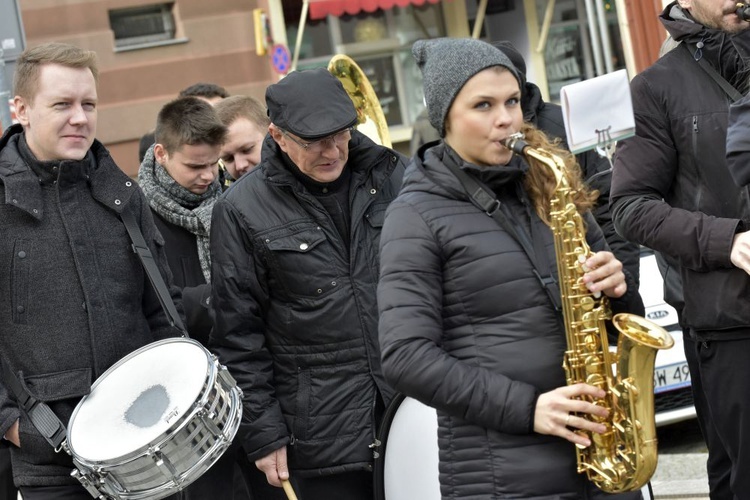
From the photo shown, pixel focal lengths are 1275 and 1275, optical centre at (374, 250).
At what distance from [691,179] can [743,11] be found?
0.54 metres

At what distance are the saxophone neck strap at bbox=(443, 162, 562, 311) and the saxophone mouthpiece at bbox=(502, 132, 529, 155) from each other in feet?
0.39

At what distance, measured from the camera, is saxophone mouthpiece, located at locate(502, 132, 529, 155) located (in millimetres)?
3084

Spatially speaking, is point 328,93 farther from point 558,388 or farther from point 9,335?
point 558,388

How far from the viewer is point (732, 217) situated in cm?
391

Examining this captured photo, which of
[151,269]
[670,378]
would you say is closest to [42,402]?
[151,269]

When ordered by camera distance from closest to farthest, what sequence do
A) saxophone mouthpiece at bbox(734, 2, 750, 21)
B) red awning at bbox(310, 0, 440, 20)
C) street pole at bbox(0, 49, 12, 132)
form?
1. saxophone mouthpiece at bbox(734, 2, 750, 21)
2. street pole at bbox(0, 49, 12, 132)
3. red awning at bbox(310, 0, 440, 20)

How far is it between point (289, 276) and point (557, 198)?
135 cm

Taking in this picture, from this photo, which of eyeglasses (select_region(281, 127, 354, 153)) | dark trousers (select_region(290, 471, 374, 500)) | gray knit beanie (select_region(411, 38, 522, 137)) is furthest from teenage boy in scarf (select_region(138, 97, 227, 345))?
gray knit beanie (select_region(411, 38, 522, 137))

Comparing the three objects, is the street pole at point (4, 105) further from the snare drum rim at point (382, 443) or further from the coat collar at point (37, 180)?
the snare drum rim at point (382, 443)

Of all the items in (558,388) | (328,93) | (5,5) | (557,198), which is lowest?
(558,388)

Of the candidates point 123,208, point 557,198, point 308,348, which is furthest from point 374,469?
point 557,198

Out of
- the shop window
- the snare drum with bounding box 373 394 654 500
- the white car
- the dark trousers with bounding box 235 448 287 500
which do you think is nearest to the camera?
the snare drum with bounding box 373 394 654 500

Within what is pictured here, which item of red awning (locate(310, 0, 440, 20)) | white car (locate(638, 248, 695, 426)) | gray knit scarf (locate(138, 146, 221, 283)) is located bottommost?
white car (locate(638, 248, 695, 426))

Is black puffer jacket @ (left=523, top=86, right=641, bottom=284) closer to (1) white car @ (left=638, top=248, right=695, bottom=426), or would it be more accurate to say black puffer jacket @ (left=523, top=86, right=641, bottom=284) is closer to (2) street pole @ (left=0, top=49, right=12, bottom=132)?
(1) white car @ (left=638, top=248, right=695, bottom=426)
